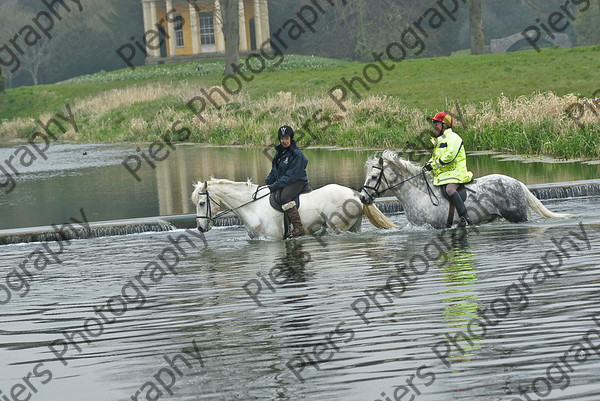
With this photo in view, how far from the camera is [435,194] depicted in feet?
58.4

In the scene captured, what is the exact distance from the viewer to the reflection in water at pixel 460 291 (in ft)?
31.1

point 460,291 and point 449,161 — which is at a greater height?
point 449,161

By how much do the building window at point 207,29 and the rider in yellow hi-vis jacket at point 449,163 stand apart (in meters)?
68.7

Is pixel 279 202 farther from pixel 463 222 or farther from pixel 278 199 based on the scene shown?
pixel 463 222

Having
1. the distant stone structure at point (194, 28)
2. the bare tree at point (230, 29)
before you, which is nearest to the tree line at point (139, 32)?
the distant stone structure at point (194, 28)

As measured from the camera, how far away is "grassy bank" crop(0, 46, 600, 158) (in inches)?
1270

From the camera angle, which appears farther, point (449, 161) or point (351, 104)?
point (351, 104)

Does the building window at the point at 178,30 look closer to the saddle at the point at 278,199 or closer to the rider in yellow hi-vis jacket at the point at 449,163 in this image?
the saddle at the point at 278,199

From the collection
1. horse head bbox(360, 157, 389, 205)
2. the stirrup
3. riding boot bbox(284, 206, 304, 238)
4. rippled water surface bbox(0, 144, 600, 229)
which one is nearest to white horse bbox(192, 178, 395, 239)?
riding boot bbox(284, 206, 304, 238)

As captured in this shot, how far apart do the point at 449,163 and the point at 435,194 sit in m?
0.63

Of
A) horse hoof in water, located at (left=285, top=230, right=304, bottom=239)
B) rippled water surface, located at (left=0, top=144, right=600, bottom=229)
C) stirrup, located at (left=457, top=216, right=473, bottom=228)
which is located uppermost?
stirrup, located at (left=457, top=216, right=473, bottom=228)

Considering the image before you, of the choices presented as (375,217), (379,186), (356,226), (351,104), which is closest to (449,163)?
(379,186)

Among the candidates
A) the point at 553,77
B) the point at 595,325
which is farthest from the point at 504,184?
the point at 553,77

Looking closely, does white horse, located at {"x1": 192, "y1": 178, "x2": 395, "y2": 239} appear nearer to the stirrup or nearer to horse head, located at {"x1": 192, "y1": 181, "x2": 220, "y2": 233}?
horse head, located at {"x1": 192, "y1": 181, "x2": 220, "y2": 233}
